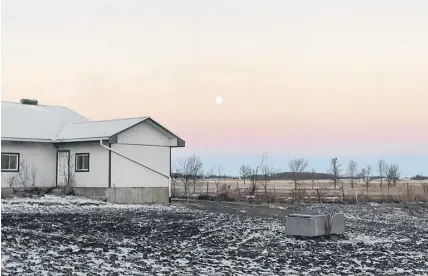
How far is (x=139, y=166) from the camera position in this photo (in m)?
26.0

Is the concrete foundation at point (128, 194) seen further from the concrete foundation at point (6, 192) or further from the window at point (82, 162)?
the concrete foundation at point (6, 192)

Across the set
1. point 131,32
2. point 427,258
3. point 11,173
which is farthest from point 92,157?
point 427,258

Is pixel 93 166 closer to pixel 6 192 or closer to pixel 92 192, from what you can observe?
pixel 92 192

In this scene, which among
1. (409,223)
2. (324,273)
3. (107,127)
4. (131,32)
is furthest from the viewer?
(107,127)

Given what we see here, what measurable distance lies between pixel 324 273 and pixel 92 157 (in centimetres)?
1744

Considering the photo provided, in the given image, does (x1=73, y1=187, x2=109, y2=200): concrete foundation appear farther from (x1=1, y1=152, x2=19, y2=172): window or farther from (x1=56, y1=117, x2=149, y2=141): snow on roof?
(x1=1, y1=152, x2=19, y2=172): window

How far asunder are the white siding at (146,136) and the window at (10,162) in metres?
4.77

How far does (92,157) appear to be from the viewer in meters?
25.4

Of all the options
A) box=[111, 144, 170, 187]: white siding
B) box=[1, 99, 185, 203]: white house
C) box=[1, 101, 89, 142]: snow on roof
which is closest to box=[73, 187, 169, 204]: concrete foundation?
box=[1, 99, 185, 203]: white house

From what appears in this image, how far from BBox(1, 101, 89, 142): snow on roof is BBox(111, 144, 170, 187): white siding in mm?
3805

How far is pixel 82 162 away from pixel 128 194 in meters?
2.72

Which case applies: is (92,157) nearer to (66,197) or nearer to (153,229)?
(66,197)

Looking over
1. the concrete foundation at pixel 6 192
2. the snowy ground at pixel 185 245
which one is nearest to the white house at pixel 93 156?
the concrete foundation at pixel 6 192

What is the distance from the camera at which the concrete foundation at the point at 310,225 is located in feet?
48.1
